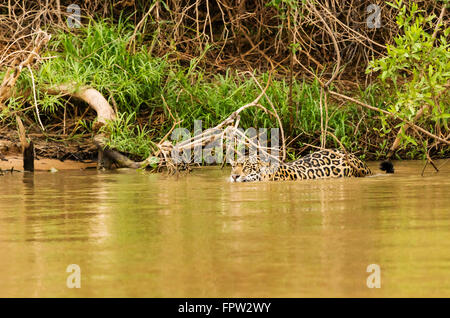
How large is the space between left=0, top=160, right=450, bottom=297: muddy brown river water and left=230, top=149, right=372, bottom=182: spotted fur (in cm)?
42

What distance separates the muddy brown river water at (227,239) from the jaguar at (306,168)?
42cm

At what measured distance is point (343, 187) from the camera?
25.8ft

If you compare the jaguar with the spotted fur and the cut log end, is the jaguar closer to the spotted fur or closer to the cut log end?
the spotted fur

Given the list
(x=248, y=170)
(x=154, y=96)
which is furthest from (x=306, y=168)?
(x=154, y=96)

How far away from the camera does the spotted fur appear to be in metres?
8.55

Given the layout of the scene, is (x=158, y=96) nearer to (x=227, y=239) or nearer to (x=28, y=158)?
(x=28, y=158)

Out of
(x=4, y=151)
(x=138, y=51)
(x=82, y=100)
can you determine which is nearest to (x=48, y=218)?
(x=4, y=151)

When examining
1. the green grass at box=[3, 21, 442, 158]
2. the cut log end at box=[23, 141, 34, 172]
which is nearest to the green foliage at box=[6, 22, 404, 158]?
the green grass at box=[3, 21, 442, 158]

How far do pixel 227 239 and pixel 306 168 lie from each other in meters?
4.17

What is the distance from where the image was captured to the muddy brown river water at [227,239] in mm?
3670

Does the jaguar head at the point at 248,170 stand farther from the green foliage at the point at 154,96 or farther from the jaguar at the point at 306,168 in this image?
the green foliage at the point at 154,96

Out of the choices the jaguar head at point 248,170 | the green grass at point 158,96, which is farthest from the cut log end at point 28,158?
the jaguar head at point 248,170
